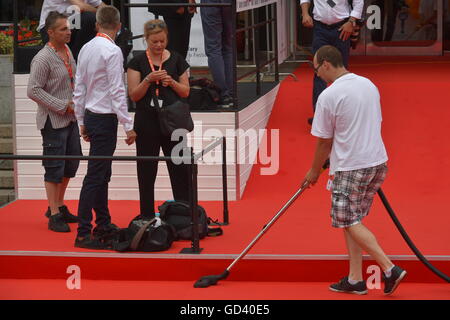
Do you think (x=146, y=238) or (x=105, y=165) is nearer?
(x=146, y=238)

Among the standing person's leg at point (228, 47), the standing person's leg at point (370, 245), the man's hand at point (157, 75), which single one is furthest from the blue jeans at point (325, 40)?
the standing person's leg at point (370, 245)

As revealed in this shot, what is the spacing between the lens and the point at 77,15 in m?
10.2

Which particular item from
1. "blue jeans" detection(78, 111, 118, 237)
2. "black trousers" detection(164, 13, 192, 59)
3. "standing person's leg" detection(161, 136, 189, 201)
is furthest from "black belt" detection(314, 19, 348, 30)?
"blue jeans" detection(78, 111, 118, 237)

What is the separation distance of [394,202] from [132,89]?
2712 millimetres

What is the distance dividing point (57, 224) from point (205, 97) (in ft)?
6.51

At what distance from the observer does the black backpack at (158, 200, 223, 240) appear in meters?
8.43

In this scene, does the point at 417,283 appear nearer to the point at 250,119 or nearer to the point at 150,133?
the point at 150,133

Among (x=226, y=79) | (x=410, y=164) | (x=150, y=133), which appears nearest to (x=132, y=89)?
(x=150, y=133)

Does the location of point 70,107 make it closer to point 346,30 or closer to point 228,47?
point 228,47

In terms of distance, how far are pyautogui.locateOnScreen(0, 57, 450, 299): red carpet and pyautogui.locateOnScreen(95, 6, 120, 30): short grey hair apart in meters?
1.78

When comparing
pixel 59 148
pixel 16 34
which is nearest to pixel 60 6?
pixel 16 34

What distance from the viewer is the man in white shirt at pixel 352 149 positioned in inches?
280

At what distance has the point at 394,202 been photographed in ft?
31.2

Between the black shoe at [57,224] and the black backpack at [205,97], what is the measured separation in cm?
180
